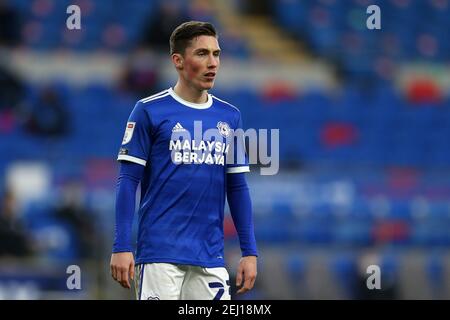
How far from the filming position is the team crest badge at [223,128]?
5906 millimetres

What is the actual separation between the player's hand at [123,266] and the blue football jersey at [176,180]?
24 centimetres

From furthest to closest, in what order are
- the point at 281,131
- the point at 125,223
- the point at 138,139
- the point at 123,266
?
1. the point at 281,131
2. the point at 138,139
3. the point at 125,223
4. the point at 123,266

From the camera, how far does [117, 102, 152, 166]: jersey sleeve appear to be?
5.75 meters

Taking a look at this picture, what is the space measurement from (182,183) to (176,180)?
0.11 ft

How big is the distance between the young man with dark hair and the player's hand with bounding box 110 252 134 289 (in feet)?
0.69

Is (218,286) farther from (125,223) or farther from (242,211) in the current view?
(125,223)

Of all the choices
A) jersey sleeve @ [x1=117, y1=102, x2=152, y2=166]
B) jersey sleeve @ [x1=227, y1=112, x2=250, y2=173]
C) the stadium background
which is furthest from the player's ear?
the stadium background

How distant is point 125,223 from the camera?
564cm

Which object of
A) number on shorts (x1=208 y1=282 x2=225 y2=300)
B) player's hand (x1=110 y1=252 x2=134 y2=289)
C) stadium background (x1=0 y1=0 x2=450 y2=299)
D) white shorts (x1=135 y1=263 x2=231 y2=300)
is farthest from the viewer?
stadium background (x1=0 y1=0 x2=450 y2=299)

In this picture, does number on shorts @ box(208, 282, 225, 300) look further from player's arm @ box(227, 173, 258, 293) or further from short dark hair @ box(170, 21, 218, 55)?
short dark hair @ box(170, 21, 218, 55)

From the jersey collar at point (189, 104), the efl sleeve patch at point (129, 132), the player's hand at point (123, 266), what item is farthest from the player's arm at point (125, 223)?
the jersey collar at point (189, 104)

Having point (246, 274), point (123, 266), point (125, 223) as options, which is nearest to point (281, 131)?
point (246, 274)

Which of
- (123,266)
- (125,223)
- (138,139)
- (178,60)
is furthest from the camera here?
(178,60)
